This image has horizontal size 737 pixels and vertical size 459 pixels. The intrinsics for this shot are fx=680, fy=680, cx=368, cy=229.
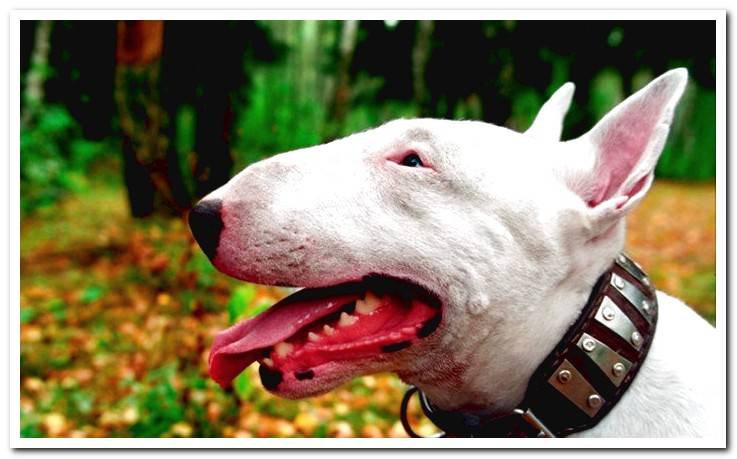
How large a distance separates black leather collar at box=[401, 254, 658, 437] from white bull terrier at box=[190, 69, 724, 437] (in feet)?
0.08

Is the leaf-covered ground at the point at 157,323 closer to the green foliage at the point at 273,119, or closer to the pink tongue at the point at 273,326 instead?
the green foliage at the point at 273,119

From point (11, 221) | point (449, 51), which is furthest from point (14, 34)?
point (449, 51)

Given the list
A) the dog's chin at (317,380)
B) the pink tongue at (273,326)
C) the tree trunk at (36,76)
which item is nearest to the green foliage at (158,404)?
the pink tongue at (273,326)

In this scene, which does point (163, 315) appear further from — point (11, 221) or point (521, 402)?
point (521, 402)

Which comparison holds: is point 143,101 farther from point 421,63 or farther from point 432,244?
point 432,244

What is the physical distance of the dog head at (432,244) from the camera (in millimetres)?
1563

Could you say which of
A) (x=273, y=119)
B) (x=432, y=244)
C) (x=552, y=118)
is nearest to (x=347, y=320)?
(x=432, y=244)

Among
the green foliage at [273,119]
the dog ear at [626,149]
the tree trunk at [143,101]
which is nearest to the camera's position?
the dog ear at [626,149]

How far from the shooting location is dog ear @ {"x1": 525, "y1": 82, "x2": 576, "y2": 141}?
6.37ft

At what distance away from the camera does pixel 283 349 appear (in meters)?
1.61

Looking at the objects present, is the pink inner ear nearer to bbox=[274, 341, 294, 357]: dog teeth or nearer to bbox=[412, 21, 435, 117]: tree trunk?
bbox=[274, 341, 294, 357]: dog teeth

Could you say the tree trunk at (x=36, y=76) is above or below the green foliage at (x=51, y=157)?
above

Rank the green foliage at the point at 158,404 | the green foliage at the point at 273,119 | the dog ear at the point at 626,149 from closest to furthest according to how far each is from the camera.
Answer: the dog ear at the point at 626,149 → the green foliage at the point at 158,404 → the green foliage at the point at 273,119

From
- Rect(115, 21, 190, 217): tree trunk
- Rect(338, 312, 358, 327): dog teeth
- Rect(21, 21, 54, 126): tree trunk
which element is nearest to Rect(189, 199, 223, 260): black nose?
Rect(338, 312, 358, 327): dog teeth
